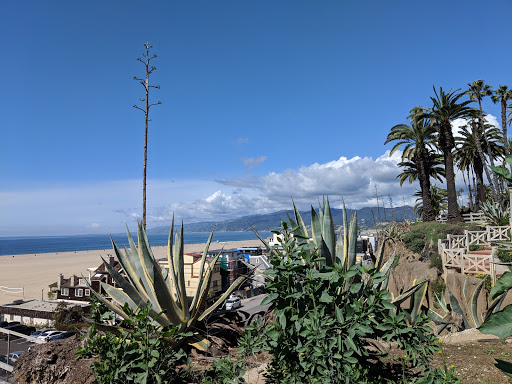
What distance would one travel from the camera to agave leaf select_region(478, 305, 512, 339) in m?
1.33

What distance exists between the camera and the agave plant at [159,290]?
5102 millimetres

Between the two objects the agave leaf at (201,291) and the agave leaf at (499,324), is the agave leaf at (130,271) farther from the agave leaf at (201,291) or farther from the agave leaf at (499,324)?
the agave leaf at (499,324)

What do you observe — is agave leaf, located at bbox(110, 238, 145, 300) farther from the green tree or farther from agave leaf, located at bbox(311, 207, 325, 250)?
the green tree

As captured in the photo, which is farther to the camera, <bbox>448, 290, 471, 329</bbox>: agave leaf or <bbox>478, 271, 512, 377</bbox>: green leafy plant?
<bbox>448, 290, 471, 329</bbox>: agave leaf

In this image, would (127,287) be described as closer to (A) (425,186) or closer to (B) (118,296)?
(B) (118,296)

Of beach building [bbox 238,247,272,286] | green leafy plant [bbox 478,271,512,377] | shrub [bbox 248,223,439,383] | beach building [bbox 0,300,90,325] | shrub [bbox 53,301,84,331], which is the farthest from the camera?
beach building [bbox 0,300,90,325]

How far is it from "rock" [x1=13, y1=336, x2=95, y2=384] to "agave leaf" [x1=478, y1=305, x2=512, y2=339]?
481 centimetres

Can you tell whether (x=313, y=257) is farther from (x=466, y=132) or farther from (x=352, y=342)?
(x=466, y=132)

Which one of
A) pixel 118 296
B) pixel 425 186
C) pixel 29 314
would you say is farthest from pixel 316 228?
pixel 29 314

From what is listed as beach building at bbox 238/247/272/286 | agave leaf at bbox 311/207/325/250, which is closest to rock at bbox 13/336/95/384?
beach building at bbox 238/247/272/286

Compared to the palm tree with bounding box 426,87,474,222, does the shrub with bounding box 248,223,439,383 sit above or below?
below

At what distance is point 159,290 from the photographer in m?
4.97

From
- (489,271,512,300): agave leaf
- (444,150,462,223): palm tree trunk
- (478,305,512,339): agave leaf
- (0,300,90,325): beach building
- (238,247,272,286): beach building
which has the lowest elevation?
(0,300,90,325): beach building

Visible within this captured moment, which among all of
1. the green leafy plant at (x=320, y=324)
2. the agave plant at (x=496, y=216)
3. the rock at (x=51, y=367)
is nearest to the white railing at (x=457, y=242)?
the agave plant at (x=496, y=216)
